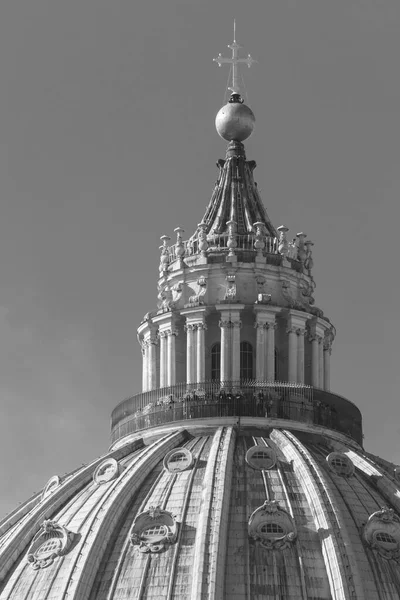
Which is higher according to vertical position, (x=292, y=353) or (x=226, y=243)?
(x=226, y=243)

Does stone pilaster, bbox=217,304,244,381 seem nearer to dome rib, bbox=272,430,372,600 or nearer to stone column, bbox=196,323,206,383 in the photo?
stone column, bbox=196,323,206,383

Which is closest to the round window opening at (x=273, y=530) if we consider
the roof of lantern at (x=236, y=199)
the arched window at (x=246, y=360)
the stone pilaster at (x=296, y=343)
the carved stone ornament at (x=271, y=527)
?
the carved stone ornament at (x=271, y=527)

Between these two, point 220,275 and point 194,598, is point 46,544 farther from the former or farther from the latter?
point 220,275

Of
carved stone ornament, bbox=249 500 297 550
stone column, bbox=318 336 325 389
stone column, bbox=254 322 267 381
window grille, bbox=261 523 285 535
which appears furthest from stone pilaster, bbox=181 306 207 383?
window grille, bbox=261 523 285 535

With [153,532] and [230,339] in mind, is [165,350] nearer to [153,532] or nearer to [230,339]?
[230,339]

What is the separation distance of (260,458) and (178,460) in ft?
11.8

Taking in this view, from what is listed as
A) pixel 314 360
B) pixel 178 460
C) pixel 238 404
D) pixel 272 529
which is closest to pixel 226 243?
pixel 314 360

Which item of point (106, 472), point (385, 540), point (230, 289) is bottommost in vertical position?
point (385, 540)

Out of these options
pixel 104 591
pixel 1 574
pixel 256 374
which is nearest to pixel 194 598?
pixel 104 591

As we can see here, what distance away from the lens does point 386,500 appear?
302 ft

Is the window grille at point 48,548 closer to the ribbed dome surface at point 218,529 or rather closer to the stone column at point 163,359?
the ribbed dome surface at point 218,529

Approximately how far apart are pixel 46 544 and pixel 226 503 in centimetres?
809

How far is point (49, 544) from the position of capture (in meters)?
88.4

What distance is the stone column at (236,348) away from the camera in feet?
316
